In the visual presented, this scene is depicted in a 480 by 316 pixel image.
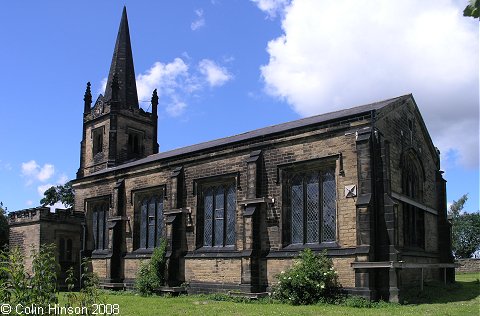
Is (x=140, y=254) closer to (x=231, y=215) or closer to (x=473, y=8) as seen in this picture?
(x=231, y=215)

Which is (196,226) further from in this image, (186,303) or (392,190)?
(392,190)

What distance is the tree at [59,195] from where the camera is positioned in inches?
2596

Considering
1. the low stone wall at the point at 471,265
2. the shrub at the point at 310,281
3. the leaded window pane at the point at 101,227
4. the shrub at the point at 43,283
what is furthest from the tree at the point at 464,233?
the shrub at the point at 43,283

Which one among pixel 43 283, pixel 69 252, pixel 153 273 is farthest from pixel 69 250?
pixel 43 283

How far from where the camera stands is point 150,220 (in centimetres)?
2902

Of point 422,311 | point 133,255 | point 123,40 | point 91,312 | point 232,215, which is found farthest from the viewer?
point 123,40

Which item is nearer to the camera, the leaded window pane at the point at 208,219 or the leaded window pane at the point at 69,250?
the leaded window pane at the point at 208,219

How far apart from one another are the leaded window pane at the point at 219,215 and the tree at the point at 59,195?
4561 cm

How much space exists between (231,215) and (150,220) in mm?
6618

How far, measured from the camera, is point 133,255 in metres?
29.1

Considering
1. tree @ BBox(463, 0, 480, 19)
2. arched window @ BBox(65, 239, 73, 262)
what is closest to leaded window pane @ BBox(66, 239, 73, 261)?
arched window @ BBox(65, 239, 73, 262)

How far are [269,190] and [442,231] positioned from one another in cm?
1049

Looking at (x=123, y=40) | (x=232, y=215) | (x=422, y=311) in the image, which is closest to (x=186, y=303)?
(x=232, y=215)

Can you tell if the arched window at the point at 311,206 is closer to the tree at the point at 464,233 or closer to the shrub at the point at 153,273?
the shrub at the point at 153,273
